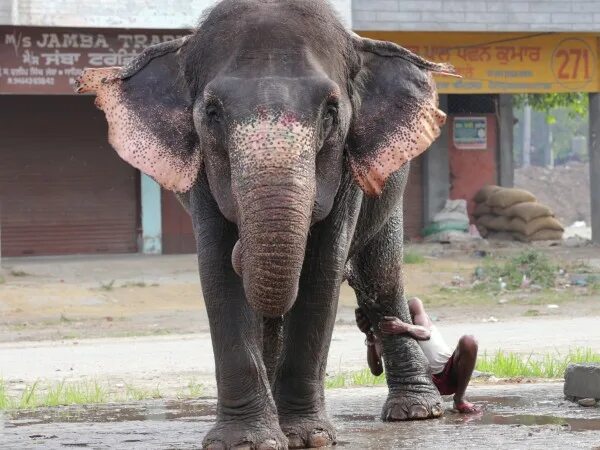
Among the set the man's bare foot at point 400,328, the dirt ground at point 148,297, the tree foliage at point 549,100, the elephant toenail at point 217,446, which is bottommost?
the dirt ground at point 148,297

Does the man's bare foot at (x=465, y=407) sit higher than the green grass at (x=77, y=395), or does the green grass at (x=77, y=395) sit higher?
the man's bare foot at (x=465, y=407)

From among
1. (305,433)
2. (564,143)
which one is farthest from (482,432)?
(564,143)

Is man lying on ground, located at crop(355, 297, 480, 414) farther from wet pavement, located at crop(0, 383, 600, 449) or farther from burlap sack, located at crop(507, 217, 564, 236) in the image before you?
burlap sack, located at crop(507, 217, 564, 236)

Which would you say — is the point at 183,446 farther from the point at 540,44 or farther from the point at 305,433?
the point at 540,44

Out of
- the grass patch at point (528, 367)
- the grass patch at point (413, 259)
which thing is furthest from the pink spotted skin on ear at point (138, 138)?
the grass patch at point (413, 259)

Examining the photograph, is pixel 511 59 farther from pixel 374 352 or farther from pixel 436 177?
pixel 374 352

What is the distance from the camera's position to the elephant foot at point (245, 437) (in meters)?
6.02

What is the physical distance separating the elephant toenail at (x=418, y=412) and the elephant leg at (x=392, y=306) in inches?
0.6

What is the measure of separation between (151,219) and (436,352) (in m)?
14.6

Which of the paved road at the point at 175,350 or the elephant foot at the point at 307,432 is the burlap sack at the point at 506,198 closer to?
the paved road at the point at 175,350

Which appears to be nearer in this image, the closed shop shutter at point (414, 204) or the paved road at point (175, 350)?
the paved road at point (175, 350)

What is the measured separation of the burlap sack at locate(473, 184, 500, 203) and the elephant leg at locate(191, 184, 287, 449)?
18804mm

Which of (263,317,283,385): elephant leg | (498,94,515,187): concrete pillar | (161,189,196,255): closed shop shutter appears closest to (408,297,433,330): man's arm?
(263,317,283,385): elephant leg

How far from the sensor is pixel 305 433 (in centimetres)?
636
